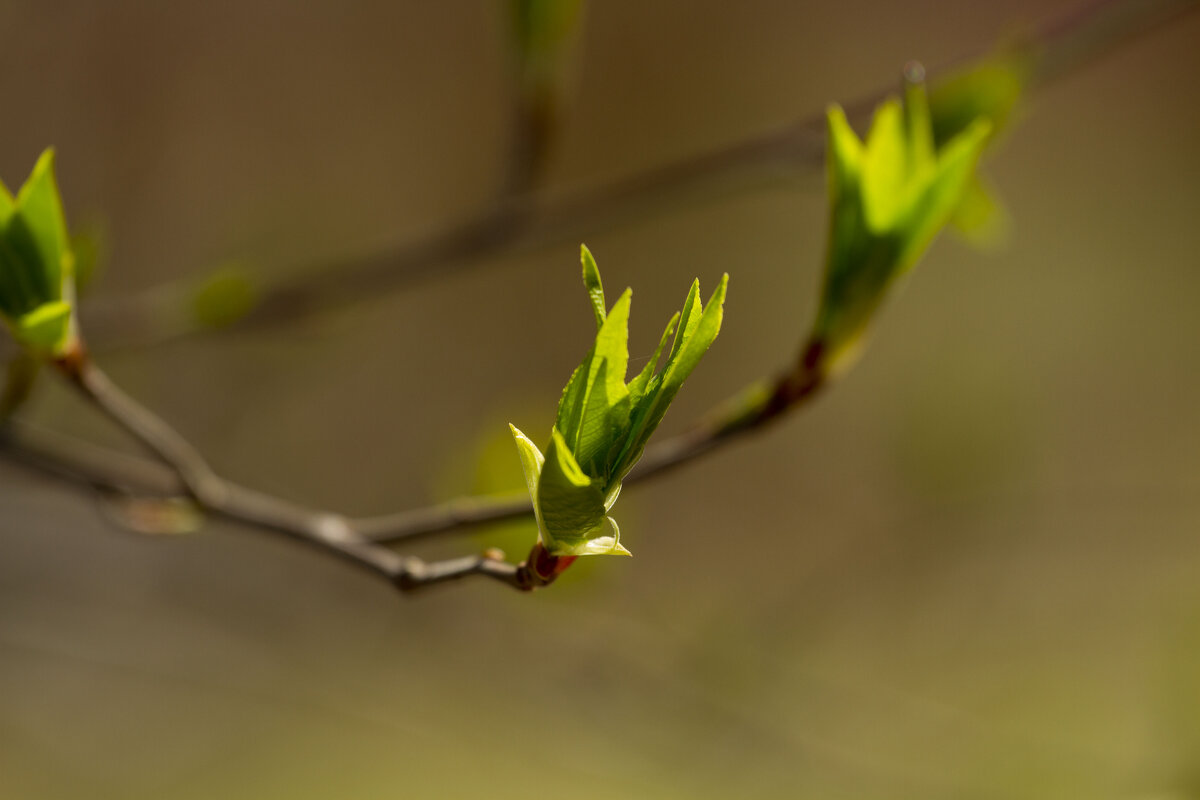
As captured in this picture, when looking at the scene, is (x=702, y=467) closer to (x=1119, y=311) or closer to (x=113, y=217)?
(x=1119, y=311)

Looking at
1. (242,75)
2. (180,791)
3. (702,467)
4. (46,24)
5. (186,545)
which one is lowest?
(180,791)

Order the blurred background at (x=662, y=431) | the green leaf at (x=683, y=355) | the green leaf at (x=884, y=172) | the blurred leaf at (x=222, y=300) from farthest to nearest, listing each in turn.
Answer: the blurred background at (x=662, y=431), the blurred leaf at (x=222, y=300), the green leaf at (x=884, y=172), the green leaf at (x=683, y=355)

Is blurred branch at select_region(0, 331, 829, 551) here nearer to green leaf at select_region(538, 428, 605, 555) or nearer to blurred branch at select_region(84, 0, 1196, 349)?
green leaf at select_region(538, 428, 605, 555)

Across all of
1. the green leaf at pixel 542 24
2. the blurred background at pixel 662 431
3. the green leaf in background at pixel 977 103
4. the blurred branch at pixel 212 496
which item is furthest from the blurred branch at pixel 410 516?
the blurred background at pixel 662 431

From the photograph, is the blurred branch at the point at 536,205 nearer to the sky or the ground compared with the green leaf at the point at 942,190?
nearer to the sky

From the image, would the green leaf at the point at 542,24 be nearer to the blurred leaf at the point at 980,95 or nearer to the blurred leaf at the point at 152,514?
the blurred leaf at the point at 980,95

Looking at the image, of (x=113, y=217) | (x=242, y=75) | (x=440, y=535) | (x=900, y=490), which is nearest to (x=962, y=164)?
(x=440, y=535)
